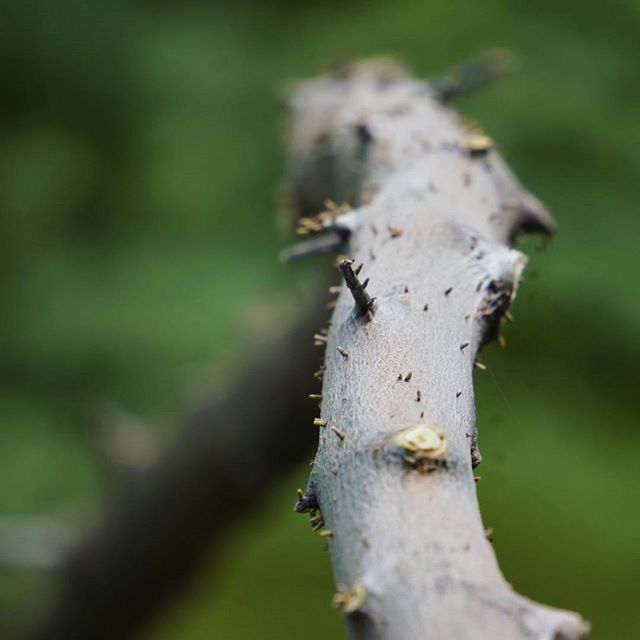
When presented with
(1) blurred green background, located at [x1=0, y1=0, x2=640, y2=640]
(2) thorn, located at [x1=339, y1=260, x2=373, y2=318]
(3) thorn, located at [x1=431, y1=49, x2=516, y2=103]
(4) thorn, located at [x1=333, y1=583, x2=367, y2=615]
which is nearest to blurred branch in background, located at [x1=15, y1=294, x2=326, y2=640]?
(1) blurred green background, located at [x1=0, y1=0, x2=640, y2=640]

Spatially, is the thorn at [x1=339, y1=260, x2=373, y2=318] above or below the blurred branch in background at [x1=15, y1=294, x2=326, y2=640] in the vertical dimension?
below

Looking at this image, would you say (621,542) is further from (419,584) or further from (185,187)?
(419,584)

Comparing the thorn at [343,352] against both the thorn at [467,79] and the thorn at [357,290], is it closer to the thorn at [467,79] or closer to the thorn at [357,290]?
the thorn at [357,290]

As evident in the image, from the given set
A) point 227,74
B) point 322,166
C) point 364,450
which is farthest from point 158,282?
point 364,450

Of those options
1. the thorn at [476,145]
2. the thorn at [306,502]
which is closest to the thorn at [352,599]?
the thorn at [306,502]

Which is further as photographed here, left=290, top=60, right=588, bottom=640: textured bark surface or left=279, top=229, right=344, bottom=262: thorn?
left=279, top=229, right=344, bottom=262: thorn

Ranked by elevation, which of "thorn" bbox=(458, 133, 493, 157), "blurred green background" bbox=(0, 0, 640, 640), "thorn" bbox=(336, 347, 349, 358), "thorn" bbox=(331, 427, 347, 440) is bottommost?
"thorn" bbox=(331, 427, 347, 440)

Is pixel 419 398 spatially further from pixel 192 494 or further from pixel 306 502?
pixel 192 494

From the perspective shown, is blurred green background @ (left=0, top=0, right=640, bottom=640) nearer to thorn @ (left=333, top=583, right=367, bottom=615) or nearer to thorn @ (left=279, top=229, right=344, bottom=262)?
thorn @ (left=279, top=229, right=344, bottom=262)
